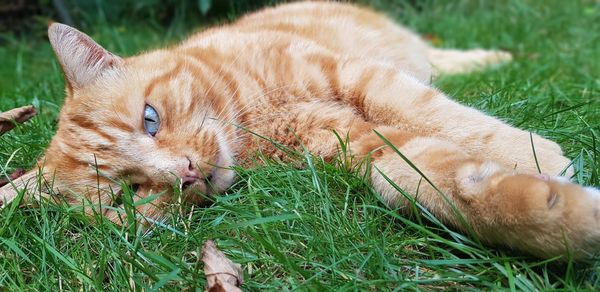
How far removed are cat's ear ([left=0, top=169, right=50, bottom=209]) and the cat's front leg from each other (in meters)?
1.17

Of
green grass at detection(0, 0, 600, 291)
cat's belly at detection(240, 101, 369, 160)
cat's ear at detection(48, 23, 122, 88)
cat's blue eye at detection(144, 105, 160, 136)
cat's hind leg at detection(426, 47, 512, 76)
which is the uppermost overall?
cat's ear at detection(48, 23, 122, 88)

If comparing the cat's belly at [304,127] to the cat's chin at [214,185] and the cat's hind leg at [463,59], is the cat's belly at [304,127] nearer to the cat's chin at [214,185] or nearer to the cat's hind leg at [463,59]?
the cat's chin at [214,185]

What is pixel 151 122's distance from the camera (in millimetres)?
2041

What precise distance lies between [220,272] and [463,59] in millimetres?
2887

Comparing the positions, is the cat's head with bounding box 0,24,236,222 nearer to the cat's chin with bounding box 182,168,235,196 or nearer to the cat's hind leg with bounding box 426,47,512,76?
the cat's chin with bounding box 182,168,235,196

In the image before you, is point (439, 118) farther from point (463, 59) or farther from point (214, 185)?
point (463, 59)

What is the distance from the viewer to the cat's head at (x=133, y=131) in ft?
6.35

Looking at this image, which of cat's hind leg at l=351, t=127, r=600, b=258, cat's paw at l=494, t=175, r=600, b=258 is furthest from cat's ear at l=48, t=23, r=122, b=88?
cat's paw at l=494, t=175, r=600, b=258

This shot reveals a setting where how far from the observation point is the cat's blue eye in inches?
79.9

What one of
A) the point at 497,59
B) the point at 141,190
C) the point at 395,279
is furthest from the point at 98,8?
the point at 395,279

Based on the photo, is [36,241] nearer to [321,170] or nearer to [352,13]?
[321,170]

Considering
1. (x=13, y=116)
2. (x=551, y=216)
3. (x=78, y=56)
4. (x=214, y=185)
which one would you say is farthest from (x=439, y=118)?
(x=13, y=116)

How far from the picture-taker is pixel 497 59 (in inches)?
153

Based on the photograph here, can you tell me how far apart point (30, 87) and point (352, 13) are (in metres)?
2.08
